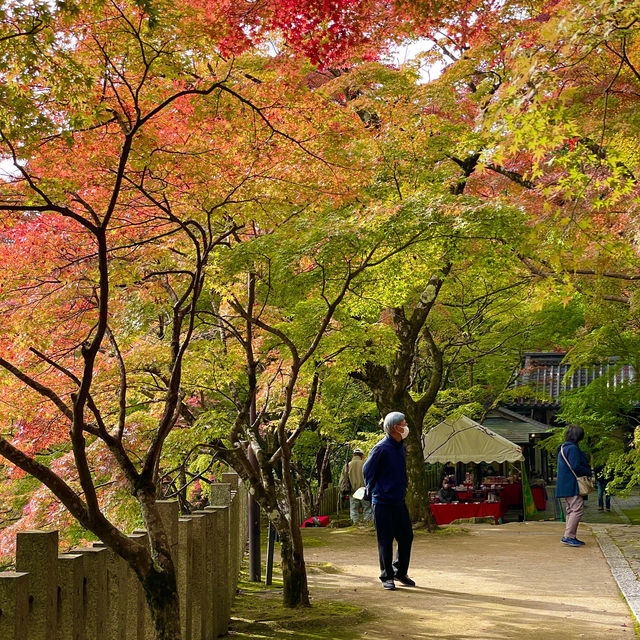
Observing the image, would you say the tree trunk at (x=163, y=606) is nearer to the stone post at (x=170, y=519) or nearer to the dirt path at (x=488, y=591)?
the stone post at (x=170, y=519)

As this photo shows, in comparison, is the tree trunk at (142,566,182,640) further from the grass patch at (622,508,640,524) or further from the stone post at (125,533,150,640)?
the grass patch at (622,508,640,524)

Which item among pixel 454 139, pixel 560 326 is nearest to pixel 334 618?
pixel 454 139

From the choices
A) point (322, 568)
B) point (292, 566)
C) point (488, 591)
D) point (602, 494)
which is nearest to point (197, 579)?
point (292, 566)

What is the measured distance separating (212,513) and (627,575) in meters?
5.17

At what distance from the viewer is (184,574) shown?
5336 millimetres

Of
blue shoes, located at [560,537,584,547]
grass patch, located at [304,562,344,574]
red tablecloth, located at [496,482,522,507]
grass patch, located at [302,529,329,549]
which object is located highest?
red tablecloth, located at [496,482,522,507]

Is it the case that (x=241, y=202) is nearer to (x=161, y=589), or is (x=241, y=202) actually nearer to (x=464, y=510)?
(x=161, y=589)

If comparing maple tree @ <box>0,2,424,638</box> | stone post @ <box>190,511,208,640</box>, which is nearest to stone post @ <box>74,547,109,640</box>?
maple tree @ <box>0,2,424,638</box>

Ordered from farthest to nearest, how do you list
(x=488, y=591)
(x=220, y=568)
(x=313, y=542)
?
(x=313, y=542)
(x=488, y=591)
(x=220, y=568)

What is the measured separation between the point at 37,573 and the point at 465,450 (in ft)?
58.2

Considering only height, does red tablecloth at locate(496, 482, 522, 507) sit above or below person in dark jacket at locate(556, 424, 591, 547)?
below

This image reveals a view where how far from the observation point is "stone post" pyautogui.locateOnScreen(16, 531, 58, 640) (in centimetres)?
329

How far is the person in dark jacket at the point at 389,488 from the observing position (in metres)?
8.30

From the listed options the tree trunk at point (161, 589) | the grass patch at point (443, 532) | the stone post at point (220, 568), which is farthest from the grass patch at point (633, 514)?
the tree trunk at point (161, 589)
